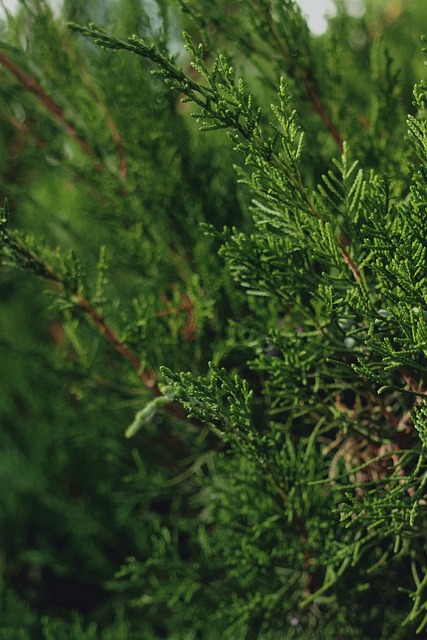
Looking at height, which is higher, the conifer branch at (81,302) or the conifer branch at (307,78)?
the conifer branch at (307,78)

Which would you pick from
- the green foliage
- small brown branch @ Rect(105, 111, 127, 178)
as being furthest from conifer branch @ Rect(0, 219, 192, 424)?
small brown branch @ Rect(105, 111, 127, 178)

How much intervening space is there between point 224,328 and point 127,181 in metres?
0.47

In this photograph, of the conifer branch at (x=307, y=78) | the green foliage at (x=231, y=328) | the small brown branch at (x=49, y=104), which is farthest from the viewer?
the small brown branch at (x=49, y=104)

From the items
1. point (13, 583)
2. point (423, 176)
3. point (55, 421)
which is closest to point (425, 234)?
point (423, 176)

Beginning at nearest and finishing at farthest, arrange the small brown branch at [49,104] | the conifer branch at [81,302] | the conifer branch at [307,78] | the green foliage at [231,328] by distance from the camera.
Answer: the green foliage at [231,328]
the conifer branch at [81,302]
the conifer branch at [307,78]
the small brown branch at [49,104]

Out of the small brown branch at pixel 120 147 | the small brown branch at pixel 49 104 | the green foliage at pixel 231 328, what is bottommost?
the green foliage at pixel 231 328

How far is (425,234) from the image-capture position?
0.76m

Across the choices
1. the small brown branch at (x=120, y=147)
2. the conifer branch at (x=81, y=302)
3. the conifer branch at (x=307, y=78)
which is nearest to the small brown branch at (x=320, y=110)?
the conifer branch at (x=307, y=78)

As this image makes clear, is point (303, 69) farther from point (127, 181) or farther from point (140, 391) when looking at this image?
point (140, 391)

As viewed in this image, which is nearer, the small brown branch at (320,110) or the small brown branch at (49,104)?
the small brown branch at (320,110)

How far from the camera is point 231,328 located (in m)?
1.15

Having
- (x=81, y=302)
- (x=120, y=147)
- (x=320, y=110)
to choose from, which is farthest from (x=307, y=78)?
(x=81, y=302)

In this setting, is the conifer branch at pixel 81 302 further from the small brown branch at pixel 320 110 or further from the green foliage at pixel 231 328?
the small brown branch at pixel 320 110

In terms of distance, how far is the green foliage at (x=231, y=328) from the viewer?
0.81 meters
